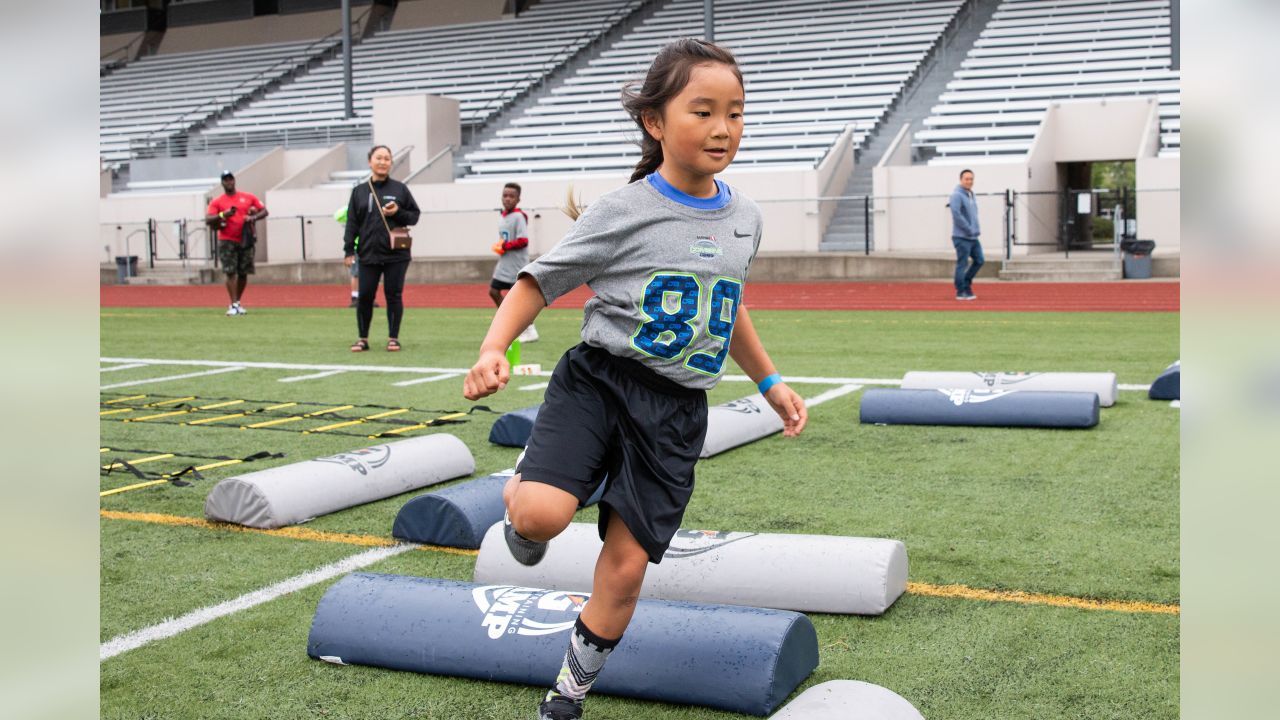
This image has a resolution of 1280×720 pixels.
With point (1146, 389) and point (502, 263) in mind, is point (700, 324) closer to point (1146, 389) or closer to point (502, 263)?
point (1146, 389)

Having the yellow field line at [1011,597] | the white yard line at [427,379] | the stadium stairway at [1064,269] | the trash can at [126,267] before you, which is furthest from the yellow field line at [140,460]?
the trash can at [126,267]

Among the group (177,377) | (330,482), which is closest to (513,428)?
(330,482)

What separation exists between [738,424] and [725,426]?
0.45 ft

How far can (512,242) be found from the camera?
1238 centimetres

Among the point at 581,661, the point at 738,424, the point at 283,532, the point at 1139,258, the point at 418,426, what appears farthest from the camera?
the point at 1139,258

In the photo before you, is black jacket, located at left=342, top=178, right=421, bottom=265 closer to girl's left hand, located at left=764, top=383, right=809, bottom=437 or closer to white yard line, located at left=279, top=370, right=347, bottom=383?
white yard line, located at left=279, top=370, right=347, bottom=383

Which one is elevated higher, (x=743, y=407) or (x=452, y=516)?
(x=743, y=407)

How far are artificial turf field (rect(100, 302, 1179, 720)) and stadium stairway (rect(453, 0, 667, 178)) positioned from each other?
76.2ft

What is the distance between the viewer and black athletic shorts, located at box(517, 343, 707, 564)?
3.05 m

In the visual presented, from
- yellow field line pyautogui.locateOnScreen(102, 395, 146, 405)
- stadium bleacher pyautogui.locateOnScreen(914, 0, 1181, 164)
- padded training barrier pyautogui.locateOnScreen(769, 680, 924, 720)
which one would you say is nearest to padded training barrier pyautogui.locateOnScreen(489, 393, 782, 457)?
yellow field line pyautogui.locateOnScreen(102, 395, 146, 405)

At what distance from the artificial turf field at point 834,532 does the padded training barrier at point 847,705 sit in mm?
429

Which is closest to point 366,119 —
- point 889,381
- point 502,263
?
point 502,263

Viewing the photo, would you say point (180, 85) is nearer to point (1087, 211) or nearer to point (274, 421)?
point (1087, 211)
